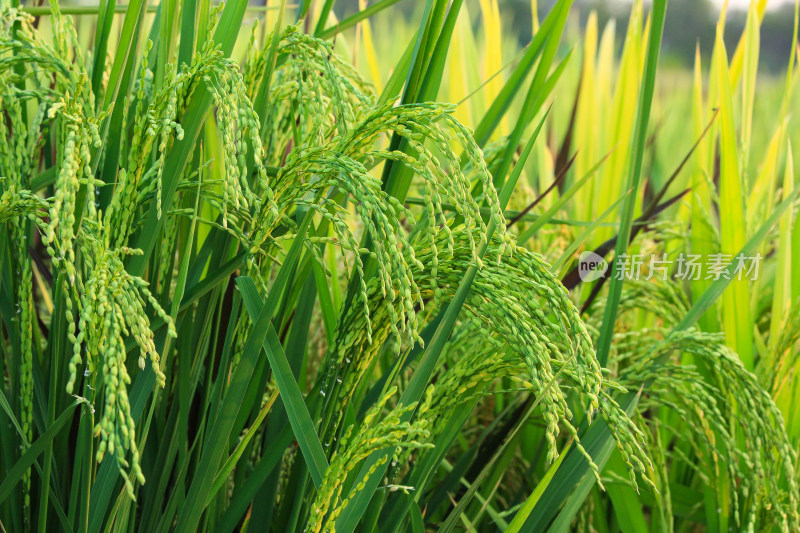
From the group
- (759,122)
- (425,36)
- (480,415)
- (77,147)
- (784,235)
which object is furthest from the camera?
(759,122)

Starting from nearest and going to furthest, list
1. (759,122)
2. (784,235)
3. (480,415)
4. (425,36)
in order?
1. (425,36)
2. (784,235)
3. (480,415)
4. (759,122)

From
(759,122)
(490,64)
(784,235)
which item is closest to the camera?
(784,235)

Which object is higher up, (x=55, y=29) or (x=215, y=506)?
(x=55, y=29)

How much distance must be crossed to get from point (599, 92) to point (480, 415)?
957 mm

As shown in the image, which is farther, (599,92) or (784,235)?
(599,92)

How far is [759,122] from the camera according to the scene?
3.33 m

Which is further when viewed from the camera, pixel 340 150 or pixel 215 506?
pixel 215 506

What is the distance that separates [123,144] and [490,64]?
116 centimetres

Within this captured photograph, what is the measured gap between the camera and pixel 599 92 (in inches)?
67.6

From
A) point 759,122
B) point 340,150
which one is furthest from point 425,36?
point 759,122

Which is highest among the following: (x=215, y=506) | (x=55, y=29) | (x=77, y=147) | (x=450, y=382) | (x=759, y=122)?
(x=759, y=122)

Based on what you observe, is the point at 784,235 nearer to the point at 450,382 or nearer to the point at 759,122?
the point at 450,382

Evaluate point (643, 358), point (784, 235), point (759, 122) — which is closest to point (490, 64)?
point (784, 235)

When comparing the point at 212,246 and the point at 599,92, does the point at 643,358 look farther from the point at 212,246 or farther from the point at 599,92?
the point at 599,92
